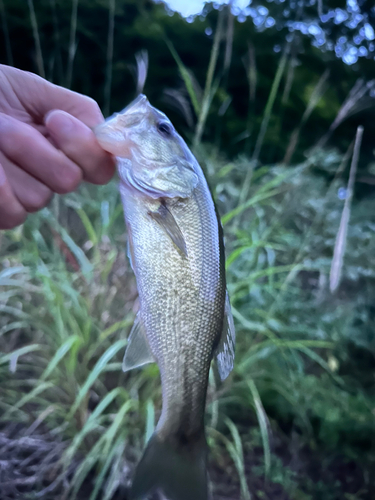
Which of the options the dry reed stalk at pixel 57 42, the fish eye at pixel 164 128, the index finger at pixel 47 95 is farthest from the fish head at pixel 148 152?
the dry reed stalk at pixel 57 42

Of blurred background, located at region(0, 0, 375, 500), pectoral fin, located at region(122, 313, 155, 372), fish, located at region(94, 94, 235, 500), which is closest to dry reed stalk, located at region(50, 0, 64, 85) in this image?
blurred background, located at region(0, 0, 375, 500)

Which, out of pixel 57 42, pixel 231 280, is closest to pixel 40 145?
pixel 231 280

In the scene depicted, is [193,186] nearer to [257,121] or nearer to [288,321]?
[288,321]

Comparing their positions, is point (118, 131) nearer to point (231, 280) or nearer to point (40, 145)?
point (40, 145)

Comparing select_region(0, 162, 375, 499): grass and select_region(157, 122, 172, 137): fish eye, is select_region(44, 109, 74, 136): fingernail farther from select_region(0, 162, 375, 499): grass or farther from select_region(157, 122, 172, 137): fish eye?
select_region(0, 162, 375, 499): grass

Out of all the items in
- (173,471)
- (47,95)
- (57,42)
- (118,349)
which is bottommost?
(173,471)

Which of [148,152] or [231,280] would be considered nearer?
[148,152]

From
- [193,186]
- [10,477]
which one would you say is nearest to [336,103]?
[193,186]

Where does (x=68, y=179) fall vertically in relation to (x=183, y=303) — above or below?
above
